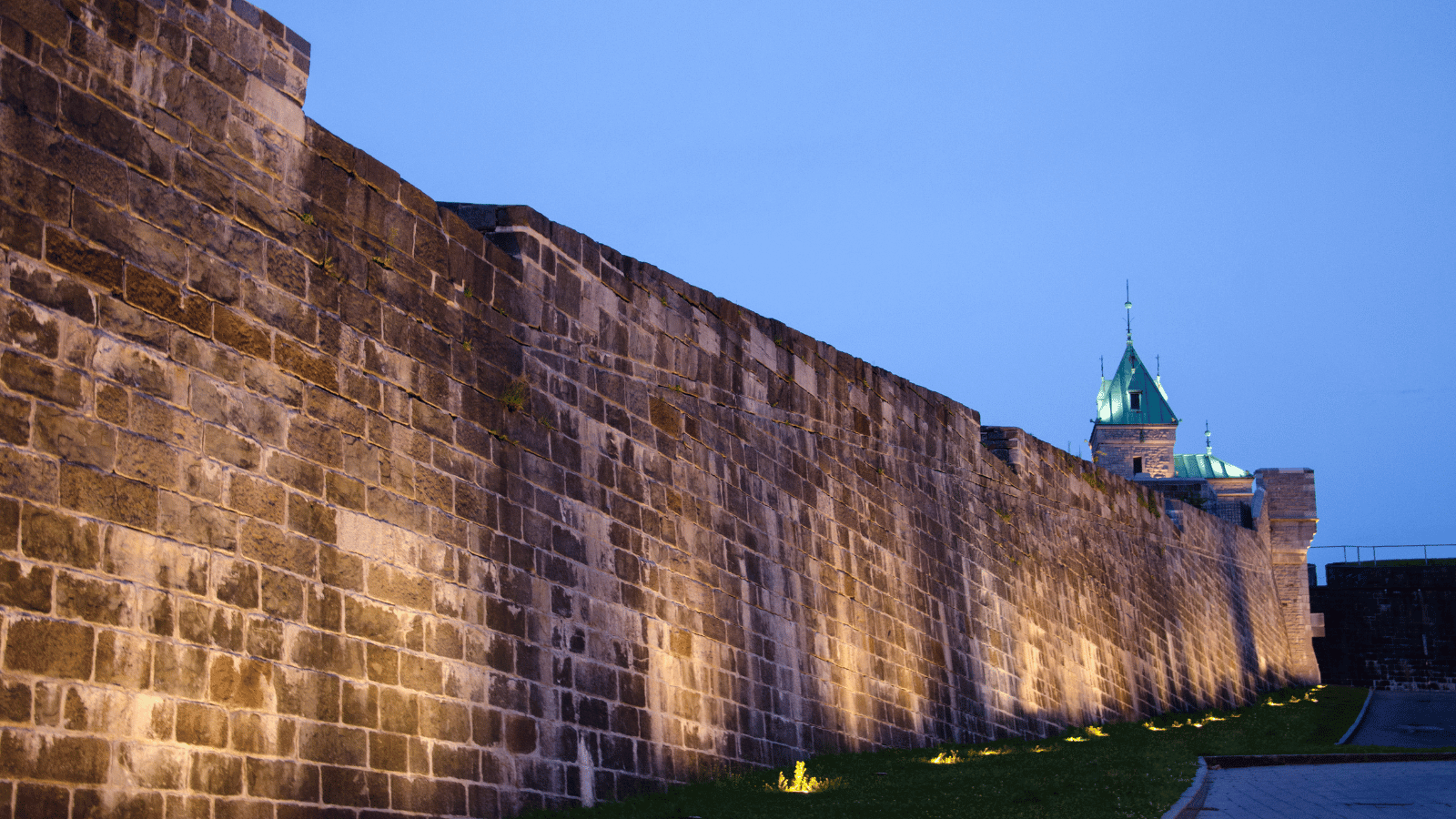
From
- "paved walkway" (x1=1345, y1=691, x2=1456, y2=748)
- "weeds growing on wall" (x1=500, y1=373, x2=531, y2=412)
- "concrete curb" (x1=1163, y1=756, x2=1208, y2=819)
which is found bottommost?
"concrete curb" (x1=1163, y1=756, x2=1208, y2=819)

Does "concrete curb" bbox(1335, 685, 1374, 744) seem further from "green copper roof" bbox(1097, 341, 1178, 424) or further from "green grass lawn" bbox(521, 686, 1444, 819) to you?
"green copper roof" bbox(1097, 341, 1178, 424)

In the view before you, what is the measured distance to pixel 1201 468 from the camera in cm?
9562

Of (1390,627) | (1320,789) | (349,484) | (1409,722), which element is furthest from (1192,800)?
(1390,627)

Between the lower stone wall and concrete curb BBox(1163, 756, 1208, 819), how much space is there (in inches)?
1276

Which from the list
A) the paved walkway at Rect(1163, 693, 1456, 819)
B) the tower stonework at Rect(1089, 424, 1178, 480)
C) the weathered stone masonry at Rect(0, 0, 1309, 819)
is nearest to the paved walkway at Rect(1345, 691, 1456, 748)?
the paved walkway at Rect(1163, 693, 1456, 819)

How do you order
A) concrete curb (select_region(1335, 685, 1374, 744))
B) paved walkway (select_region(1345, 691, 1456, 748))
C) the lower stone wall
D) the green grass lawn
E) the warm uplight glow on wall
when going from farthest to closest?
the lower stone wall → paved walkway (select_region(1345, 691, 1456, 748)) → concrete curb (select_region(1335, 685, 1374, 744)) → the warm uplight glow on wall → the green grass lawn

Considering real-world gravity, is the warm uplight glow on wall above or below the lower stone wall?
below

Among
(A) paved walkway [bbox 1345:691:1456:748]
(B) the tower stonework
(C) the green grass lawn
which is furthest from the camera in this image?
(B) the tower stonework

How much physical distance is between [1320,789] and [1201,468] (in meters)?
87.0

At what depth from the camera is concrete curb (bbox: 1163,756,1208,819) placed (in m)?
10.4

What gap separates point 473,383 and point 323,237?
1721 millimetres

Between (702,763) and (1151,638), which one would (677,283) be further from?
(1151,638)

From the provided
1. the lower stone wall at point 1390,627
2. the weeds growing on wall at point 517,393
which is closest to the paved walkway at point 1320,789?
the weeds growing on wall at point 517,393

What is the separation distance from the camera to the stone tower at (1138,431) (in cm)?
9206
